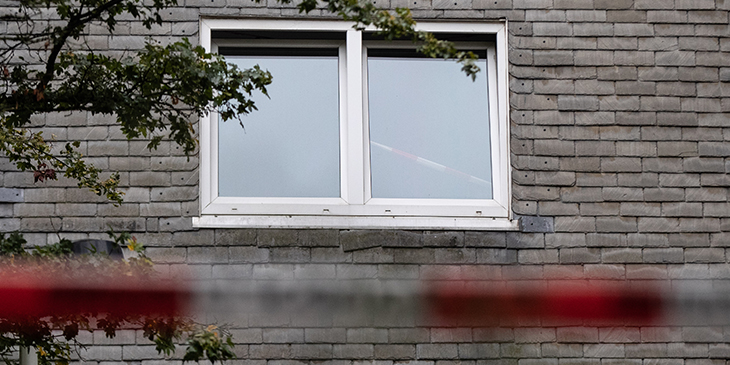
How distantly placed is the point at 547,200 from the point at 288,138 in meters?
1.87

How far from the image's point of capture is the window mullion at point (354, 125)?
5.21m

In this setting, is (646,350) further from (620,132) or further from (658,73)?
(658,73)

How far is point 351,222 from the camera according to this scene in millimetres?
5141

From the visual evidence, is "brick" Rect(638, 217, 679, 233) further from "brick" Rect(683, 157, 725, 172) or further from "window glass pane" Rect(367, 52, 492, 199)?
"window glass pane" Rect(367, 52, 492, 199)

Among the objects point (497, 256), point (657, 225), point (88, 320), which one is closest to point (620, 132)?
point (657, 225)

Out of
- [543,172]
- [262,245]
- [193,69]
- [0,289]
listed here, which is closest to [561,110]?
[543,172]

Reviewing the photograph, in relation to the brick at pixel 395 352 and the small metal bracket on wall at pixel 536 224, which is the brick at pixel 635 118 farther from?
the brick at pixel 395 352

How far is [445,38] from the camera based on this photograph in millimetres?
5504

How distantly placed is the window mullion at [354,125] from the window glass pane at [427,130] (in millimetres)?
156

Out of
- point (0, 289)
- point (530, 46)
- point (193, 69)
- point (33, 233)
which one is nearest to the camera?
point (0, 289)

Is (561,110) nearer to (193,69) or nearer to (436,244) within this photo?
(436,244)

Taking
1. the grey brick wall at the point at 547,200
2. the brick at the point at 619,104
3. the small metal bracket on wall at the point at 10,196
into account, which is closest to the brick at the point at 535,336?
the grey brick wall at the point at 547,200

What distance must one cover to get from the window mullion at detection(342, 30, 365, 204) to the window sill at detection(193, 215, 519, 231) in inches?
6.6

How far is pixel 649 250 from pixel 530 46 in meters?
1.64
